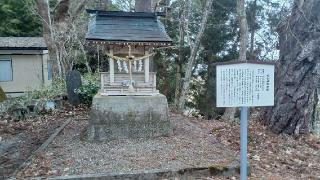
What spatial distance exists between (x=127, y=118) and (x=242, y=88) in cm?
383

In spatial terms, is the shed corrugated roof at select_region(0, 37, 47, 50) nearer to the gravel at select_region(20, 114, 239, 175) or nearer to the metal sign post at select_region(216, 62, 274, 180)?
the gravel at select_region(20, 114, 239, 175)

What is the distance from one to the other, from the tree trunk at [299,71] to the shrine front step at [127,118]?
2605 mm

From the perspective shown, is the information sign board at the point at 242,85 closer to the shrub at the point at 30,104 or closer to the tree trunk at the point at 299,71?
the tree trunk at the point at 299,71

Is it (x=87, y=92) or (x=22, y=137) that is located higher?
(x=87, y=92)

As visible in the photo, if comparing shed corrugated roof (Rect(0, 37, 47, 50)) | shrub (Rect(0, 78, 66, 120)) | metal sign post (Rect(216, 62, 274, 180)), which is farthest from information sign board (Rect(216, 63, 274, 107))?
shed corrugated roof (Rect(0, 37, 47, 50))

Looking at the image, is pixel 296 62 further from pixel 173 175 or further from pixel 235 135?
pixel 173 175

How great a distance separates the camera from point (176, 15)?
19.5 m

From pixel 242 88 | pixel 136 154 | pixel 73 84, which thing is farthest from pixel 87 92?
pixel 242 88

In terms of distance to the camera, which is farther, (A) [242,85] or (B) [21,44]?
(B) [21,44]

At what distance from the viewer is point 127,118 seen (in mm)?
7742

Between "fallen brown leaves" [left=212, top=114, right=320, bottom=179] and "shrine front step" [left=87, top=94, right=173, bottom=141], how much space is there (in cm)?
141

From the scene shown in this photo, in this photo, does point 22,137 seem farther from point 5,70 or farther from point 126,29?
point 5,70

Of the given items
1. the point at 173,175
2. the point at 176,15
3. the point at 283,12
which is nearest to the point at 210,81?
the point at 176,15

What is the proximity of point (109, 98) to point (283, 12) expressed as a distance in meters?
4.82
